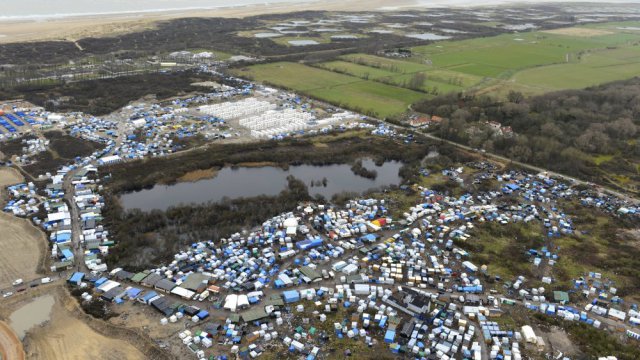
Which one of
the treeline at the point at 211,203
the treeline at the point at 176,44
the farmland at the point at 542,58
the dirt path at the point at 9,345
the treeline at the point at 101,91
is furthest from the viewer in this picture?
the treeline at the point at 176,44

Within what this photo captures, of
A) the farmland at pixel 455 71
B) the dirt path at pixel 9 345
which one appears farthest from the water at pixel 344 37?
the dirt path at pixel 9 345

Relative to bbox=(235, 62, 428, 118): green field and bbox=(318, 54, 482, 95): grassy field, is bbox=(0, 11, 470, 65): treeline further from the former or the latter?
bbox=(235, 62, 428, 118): green field

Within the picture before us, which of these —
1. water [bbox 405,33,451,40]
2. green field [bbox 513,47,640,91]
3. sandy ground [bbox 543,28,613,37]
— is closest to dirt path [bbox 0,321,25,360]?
green field [bbox 513,47,640,91]

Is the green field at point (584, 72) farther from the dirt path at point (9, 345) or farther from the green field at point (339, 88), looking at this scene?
the dirt path at point (9, 345)

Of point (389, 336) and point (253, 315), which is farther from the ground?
point (253, 315)

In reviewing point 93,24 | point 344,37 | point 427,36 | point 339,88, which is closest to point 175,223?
point 339,88

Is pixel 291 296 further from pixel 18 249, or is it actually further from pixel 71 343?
pixel 18 249

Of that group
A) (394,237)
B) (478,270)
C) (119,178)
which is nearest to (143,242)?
(119,178)
